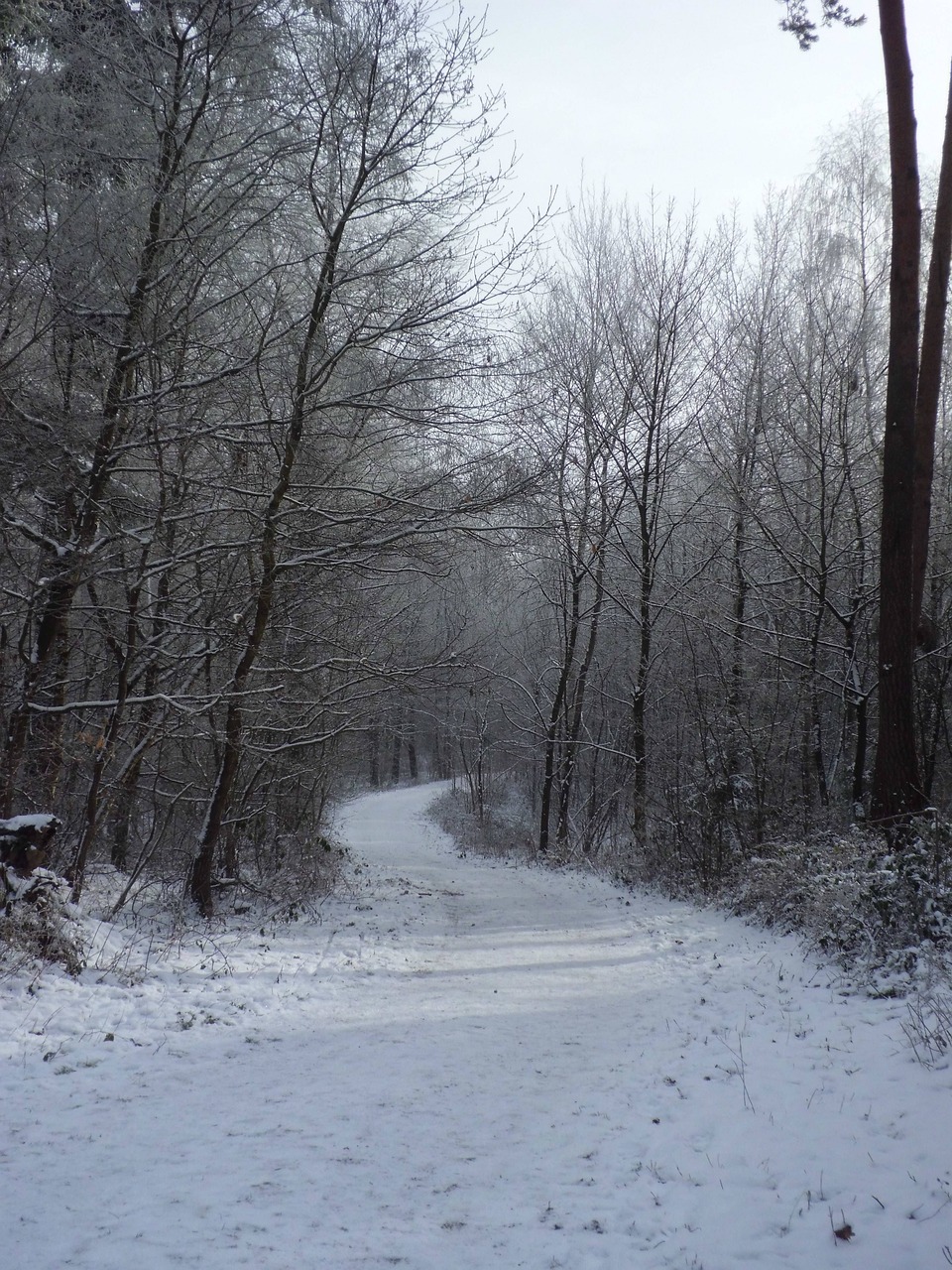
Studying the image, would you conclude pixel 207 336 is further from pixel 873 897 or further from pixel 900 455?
pixel 873 897

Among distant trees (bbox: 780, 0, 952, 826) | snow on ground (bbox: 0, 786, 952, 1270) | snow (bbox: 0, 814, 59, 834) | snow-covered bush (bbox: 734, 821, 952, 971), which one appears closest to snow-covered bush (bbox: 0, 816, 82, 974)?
snow (bbox: 0, 814, 59, 834)

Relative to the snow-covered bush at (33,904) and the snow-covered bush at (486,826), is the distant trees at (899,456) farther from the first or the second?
the snow-covered bush at (486,826)

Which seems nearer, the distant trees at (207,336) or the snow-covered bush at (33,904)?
the snow-covered bush at (33,904)

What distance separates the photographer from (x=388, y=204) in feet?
28.8

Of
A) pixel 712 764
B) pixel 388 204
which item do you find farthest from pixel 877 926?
pixel 388 204

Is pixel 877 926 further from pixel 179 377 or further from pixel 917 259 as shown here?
pixel 179 377

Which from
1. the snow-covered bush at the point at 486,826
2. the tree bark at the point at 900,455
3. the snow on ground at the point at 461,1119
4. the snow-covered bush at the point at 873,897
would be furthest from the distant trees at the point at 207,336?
the snow-covered bush at the point at 486,826

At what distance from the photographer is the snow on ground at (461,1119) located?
326 cm

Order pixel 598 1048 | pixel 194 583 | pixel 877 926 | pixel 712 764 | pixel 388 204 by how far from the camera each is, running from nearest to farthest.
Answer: pixel 598 1048, pixel 877 926, pixel 388 204, pixel 194 583, pixel 712 764

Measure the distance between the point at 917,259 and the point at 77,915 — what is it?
10796mm

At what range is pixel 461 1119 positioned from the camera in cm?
455

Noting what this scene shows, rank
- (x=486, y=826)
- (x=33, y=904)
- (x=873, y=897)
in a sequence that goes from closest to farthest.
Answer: (x=33, y=904)
(x=873, y=897)
(x=486, y=826)

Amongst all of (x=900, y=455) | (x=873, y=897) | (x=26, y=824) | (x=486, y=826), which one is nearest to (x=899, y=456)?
(x=900, y=455)

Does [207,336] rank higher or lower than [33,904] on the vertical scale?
higher
